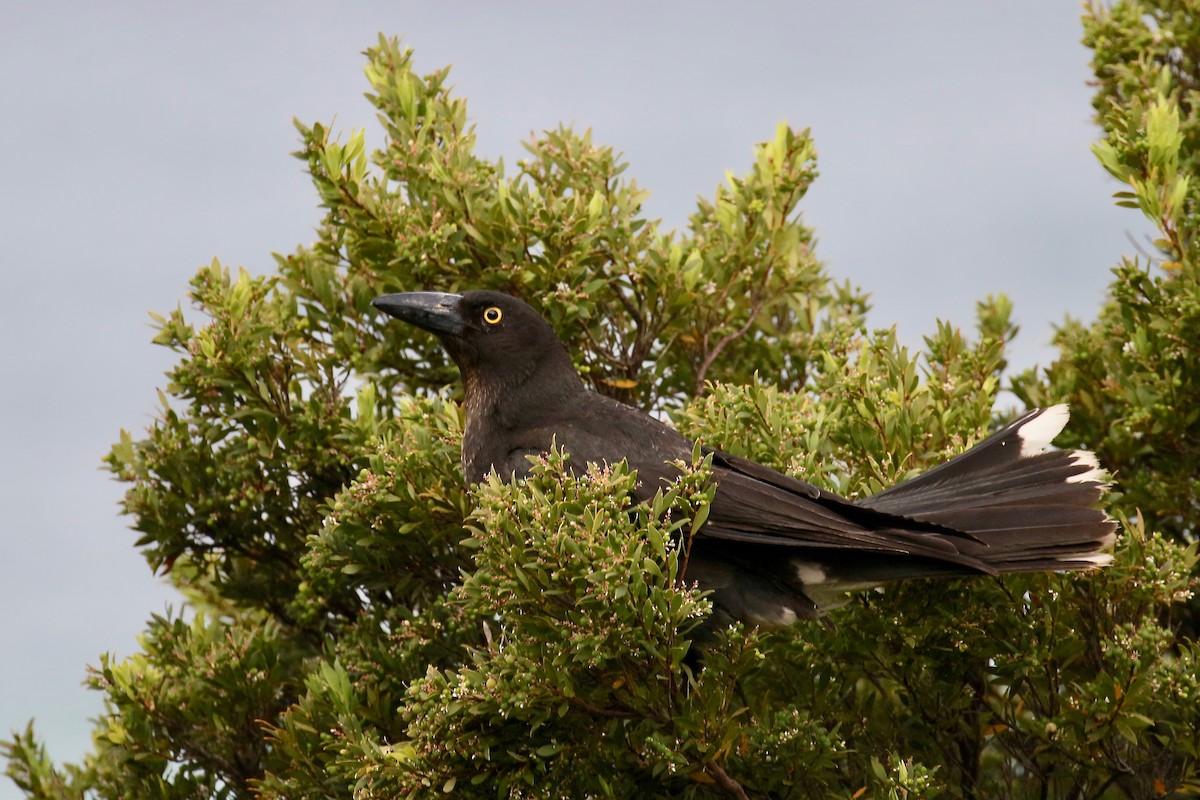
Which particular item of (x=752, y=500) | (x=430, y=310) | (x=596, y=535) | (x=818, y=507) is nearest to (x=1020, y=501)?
(x=818, y=507)

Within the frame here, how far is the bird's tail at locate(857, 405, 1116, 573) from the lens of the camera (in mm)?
4402

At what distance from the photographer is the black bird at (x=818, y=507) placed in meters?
4.39

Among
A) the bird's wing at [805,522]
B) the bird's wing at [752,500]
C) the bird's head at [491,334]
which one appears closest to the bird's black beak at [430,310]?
the bird's head at [491,334]

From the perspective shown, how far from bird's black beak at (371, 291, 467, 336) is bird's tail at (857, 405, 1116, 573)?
174 centimetres

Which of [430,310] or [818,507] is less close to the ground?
[430,310]

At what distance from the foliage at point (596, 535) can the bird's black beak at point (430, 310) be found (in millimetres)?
312

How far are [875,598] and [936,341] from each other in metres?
1.52

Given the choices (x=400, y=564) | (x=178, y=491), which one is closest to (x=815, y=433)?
(x=400, y=564)

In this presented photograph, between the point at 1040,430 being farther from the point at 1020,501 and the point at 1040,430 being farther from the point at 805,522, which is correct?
the point at 805,522

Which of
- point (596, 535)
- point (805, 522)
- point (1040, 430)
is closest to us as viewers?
point (596, 535)

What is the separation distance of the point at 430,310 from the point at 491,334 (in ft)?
0.85

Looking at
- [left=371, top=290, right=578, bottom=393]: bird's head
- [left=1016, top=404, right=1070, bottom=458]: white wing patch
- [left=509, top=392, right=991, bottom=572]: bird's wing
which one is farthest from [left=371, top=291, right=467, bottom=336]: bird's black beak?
[left=1016, top=404, right=1070, bottom=458]: white wing patch

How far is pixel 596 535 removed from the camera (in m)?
3.62

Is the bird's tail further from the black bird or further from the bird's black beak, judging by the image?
the bird's black beak
